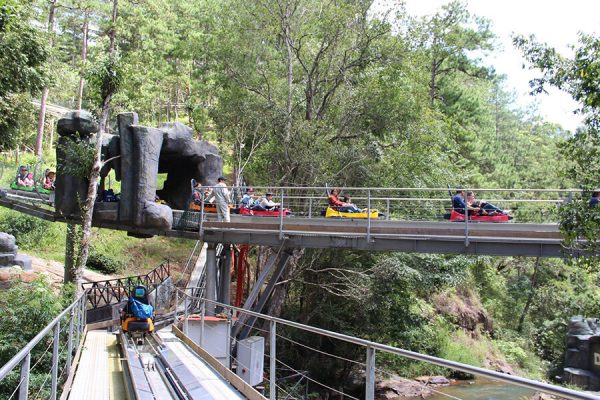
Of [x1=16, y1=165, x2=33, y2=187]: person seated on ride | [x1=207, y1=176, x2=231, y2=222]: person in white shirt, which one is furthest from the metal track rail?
[x1=16, y1=165, x2=33, y2=187]: person seated on ride

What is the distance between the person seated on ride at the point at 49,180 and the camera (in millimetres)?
23267

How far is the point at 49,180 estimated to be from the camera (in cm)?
2430

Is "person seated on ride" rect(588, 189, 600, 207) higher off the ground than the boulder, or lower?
higher

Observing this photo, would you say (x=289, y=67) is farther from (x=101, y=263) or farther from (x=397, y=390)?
(x=397, y=390)

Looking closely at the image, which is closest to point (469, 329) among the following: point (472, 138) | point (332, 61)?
point (472, 138)

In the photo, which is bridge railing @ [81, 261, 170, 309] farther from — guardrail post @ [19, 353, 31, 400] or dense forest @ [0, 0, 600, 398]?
guardrail post @ [19, 353, 31, 400]

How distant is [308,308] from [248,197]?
22.3ft

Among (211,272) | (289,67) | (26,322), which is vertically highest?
(289,67)

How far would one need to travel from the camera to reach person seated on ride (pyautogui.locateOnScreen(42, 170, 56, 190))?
76.3 feet

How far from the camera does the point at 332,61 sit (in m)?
23.9

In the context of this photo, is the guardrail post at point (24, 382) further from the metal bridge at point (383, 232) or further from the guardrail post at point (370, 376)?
the metal bridge at point (383, 232)

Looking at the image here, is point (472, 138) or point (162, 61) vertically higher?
point (162, 61)

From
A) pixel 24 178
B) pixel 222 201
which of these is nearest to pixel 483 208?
pixel 222 201

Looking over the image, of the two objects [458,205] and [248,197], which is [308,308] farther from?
[458,205]
